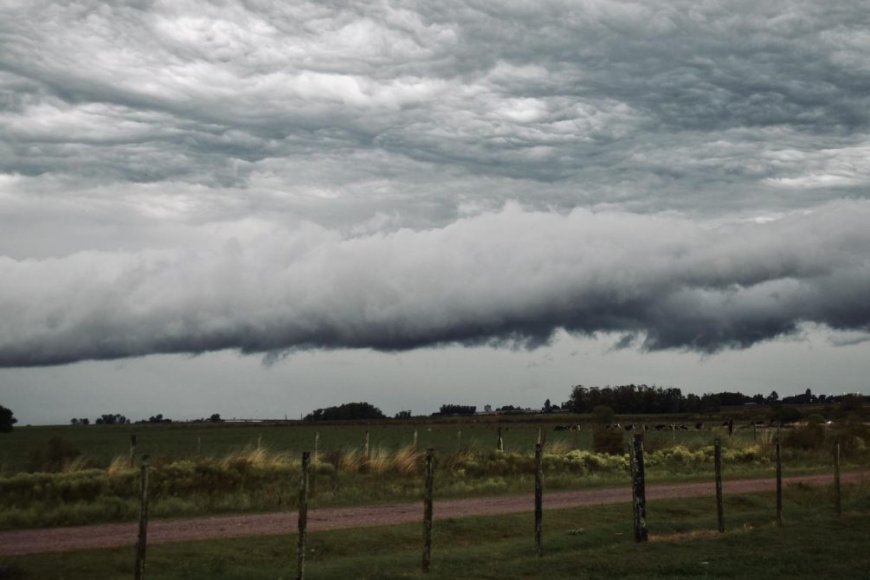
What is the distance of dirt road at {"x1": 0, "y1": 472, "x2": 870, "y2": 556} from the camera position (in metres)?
20.5

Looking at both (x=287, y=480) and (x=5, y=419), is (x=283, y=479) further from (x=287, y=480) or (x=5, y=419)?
(x=5, y=419)

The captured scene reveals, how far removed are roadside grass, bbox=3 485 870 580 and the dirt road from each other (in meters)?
1.26

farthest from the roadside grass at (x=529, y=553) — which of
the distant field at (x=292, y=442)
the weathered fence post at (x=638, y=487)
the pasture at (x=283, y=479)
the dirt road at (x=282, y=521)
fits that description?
the distant field at (x=292, y=442)

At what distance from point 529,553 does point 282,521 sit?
769cm

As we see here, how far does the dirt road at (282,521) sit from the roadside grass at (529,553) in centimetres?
126

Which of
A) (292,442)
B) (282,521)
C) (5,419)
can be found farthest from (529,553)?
(5,419)

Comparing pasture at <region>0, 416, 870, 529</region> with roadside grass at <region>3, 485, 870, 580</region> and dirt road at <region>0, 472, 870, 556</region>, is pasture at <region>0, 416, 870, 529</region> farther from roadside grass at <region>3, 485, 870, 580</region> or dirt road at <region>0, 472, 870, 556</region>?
roadside grass at <region>3, 485, 870, 580</region>

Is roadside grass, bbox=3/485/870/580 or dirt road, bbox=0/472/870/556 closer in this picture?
roadside grass, bbox=3/485/870/580

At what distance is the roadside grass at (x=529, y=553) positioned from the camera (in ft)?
52.9

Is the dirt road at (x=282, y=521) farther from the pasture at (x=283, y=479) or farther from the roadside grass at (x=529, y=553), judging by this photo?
the pasture at (x=283, y=479)

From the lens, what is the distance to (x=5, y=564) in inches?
667

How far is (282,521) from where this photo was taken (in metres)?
23.8

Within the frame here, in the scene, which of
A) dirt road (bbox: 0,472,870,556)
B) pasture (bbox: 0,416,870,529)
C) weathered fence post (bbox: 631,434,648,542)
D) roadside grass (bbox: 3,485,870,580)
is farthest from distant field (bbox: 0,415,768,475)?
weathered fence post (bbox: 631,434,648,542)

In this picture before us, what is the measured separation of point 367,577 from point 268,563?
10.1 feet
